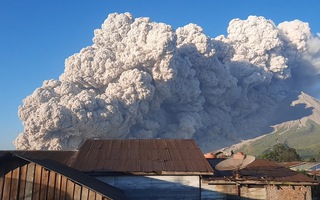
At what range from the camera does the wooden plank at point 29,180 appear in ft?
35.2

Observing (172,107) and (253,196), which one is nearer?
(253,196)

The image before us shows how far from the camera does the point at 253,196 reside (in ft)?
57.3

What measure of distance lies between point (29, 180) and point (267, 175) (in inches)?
486

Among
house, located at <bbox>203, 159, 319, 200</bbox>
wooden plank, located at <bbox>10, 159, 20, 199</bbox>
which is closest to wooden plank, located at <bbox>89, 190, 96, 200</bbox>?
wooden plank, located at <bbox>10, 159, 20, 199</bbox>

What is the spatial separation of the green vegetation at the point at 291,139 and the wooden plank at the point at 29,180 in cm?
9507

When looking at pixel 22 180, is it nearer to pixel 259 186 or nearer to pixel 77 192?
pixel 77 192

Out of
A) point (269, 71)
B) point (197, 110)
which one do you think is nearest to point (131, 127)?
point (197, 110)

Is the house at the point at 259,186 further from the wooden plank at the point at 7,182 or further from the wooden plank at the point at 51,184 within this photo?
the wooden plank at the point at 7,182

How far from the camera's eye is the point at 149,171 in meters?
16.9

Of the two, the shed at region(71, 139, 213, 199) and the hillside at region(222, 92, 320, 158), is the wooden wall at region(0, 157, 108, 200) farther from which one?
the hillside at region(222, 92, 320, 158)

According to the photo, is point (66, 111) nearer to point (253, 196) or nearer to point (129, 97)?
point (129, 97)

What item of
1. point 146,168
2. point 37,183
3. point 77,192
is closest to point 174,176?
point 146,168

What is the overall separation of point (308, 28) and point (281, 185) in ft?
428

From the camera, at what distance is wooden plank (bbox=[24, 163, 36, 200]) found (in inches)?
422
